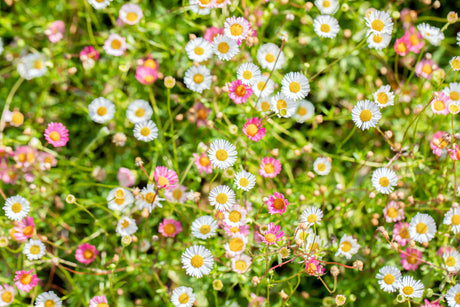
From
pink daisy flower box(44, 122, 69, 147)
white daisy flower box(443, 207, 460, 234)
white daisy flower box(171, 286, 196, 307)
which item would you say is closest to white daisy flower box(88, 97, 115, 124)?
pink daisy flower box(44, 122, 69, 147)

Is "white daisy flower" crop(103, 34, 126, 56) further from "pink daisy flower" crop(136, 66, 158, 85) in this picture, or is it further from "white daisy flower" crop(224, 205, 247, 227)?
"white daisy flower" crop(224, 205, 247, 227)

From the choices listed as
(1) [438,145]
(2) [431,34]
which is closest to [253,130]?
(1) [438,145]

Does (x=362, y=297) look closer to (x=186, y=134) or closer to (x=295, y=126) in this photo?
(x=295, y=126)

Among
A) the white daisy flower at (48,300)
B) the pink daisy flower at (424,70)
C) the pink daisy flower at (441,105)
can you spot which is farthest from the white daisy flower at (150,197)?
the pink daisy flower at (424,70)

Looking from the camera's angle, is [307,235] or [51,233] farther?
[51,233]

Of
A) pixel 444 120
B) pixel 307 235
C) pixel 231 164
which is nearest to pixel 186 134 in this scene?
pixel 231 164

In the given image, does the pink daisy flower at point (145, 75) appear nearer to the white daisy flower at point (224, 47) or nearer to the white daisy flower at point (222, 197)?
the white daisy flower at point (224, 47)
